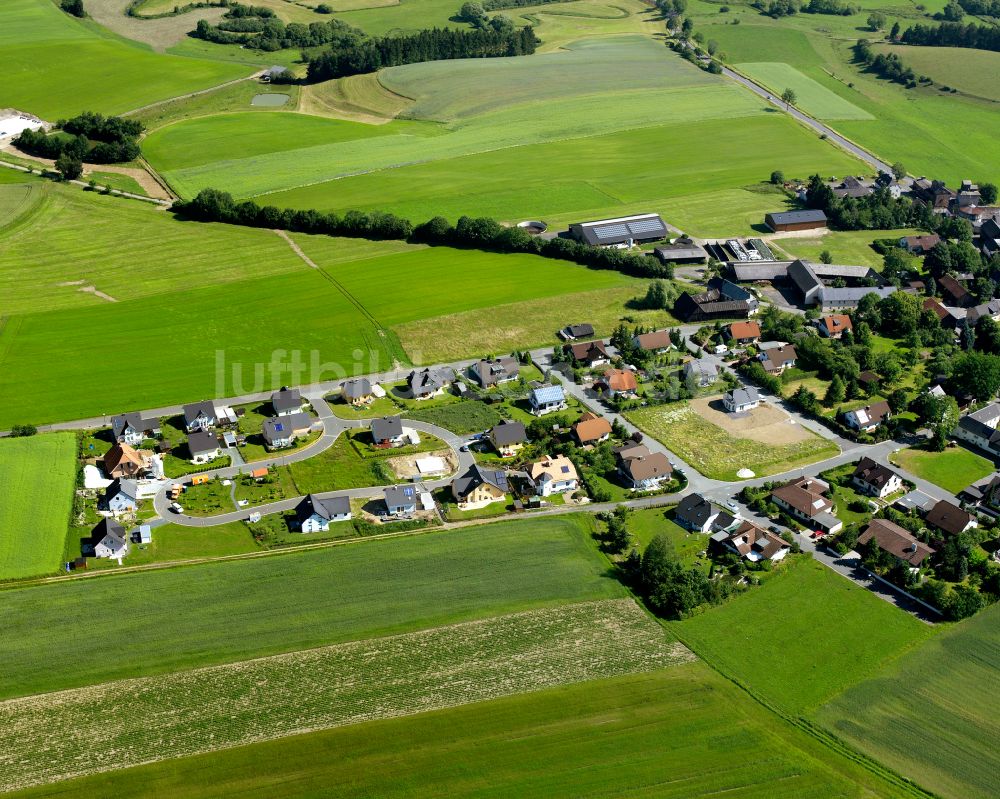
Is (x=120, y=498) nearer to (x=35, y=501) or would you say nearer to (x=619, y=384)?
(x=35, y=501)

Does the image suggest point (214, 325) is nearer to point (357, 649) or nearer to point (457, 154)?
point (357, 649)

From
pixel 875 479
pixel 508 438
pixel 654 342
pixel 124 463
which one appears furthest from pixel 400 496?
pixel 875 479

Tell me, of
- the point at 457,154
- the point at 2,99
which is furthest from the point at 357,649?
the point at 2,99

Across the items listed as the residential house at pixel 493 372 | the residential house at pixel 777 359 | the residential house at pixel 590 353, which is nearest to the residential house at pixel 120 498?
the residential house at pixel 493 372

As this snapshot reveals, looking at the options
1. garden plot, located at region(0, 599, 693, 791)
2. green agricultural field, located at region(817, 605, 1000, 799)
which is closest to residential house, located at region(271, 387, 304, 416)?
garden plot, located at region(0, 599, 693, 791)

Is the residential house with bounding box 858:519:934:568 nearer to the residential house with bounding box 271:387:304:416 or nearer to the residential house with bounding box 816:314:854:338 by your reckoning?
the residential house with bounding box 816:314:854:338

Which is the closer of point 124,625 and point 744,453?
point 124,625

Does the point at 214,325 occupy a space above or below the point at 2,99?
below
